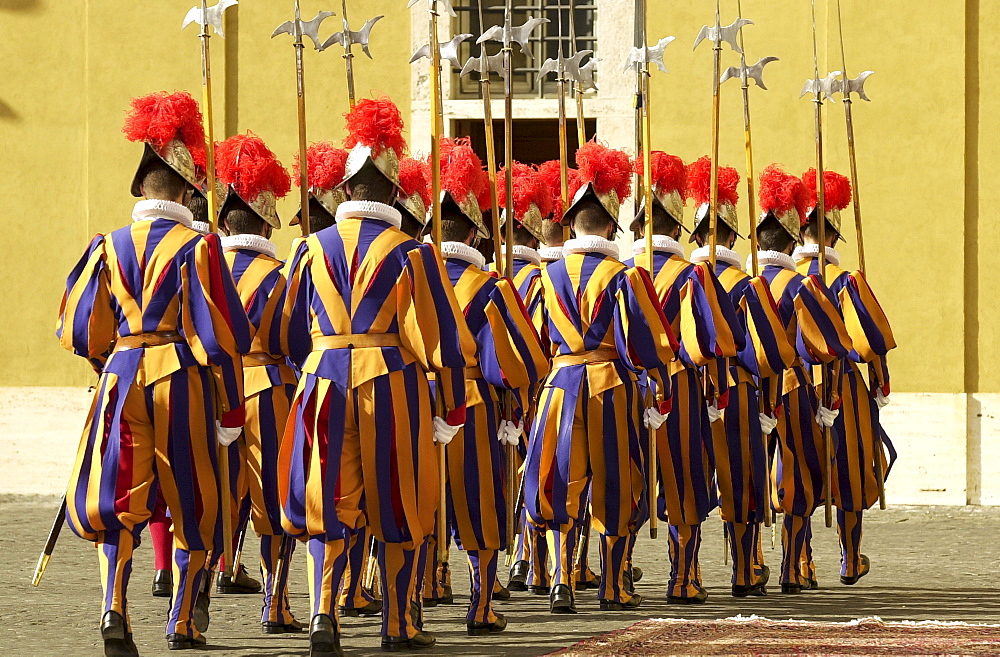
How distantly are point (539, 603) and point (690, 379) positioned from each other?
4.23 ft

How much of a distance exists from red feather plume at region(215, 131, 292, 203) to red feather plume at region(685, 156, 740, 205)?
2.28 m

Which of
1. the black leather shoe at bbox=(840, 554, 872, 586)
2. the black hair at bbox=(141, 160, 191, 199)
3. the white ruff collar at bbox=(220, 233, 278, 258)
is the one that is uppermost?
the black hair at bbox=(141, 160, 191, 199)

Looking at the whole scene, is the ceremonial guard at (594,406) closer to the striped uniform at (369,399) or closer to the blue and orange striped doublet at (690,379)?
the blue and orange striped doublet at (690,379)

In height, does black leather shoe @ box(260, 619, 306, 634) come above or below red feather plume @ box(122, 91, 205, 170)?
below

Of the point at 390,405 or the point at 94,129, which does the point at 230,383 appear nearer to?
the point at 390,405

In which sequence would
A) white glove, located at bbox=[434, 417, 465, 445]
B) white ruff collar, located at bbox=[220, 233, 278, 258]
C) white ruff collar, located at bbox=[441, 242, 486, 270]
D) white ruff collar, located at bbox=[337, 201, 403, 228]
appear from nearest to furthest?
white ruff collar, located at bbox=[337, 201, 403, 228] → white glove, located at bbox=[434, 417, 465, 445] → white ruff collar, located at bbox=[441, 242, 486, 270] → white ruff collar, located at bbox=[220, 233, 278, 258]

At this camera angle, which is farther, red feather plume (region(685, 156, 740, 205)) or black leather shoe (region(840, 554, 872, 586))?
red feather plume (region(685, 156, 740, 205))

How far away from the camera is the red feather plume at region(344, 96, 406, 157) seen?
6.33 metres

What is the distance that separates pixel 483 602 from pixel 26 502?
7469 millimetres

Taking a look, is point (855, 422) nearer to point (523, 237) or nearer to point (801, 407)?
point (801, 407)

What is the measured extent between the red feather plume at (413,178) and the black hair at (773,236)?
7.27 feet

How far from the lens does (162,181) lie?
6.40m

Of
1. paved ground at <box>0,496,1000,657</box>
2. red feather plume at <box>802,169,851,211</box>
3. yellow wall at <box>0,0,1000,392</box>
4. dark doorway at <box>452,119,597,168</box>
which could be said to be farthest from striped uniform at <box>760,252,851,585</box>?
dark doorway at <box>452,119,597,168</box>

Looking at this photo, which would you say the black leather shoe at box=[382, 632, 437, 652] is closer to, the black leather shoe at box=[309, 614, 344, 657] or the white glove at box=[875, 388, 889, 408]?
the black leather shoe at box=[309, 614, 344, 657]
